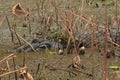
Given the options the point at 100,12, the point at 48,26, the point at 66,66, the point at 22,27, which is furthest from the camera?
the point at 100,12

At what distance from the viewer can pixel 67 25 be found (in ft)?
9.30

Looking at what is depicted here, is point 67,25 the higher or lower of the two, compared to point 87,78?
higher

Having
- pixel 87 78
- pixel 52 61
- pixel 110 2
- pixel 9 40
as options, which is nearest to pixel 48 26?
pixel 9 40

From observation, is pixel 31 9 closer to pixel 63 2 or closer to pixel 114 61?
pixel 63 2

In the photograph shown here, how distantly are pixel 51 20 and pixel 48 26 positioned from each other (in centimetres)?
6

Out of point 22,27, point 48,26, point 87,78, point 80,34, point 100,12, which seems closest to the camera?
point 87,78

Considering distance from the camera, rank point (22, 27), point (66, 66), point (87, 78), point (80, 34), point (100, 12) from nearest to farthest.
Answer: point (87, 78), point (66, 66), point (80, 34), point (22, 27), point (100, 12)

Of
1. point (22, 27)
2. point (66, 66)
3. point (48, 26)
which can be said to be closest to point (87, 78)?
point (66, 66)

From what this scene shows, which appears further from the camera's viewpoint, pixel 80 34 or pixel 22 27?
pixel 22 27

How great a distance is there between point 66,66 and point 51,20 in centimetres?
76

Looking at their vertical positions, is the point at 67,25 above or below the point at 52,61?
above

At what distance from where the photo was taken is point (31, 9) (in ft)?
15.3

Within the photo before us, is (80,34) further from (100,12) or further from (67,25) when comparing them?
(100,12)

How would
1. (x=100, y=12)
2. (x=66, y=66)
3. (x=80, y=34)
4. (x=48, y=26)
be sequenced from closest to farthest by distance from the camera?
(x=66, y=66) → (x=80, y=34) → (x=48, y=26) → (x=100, y=12)
